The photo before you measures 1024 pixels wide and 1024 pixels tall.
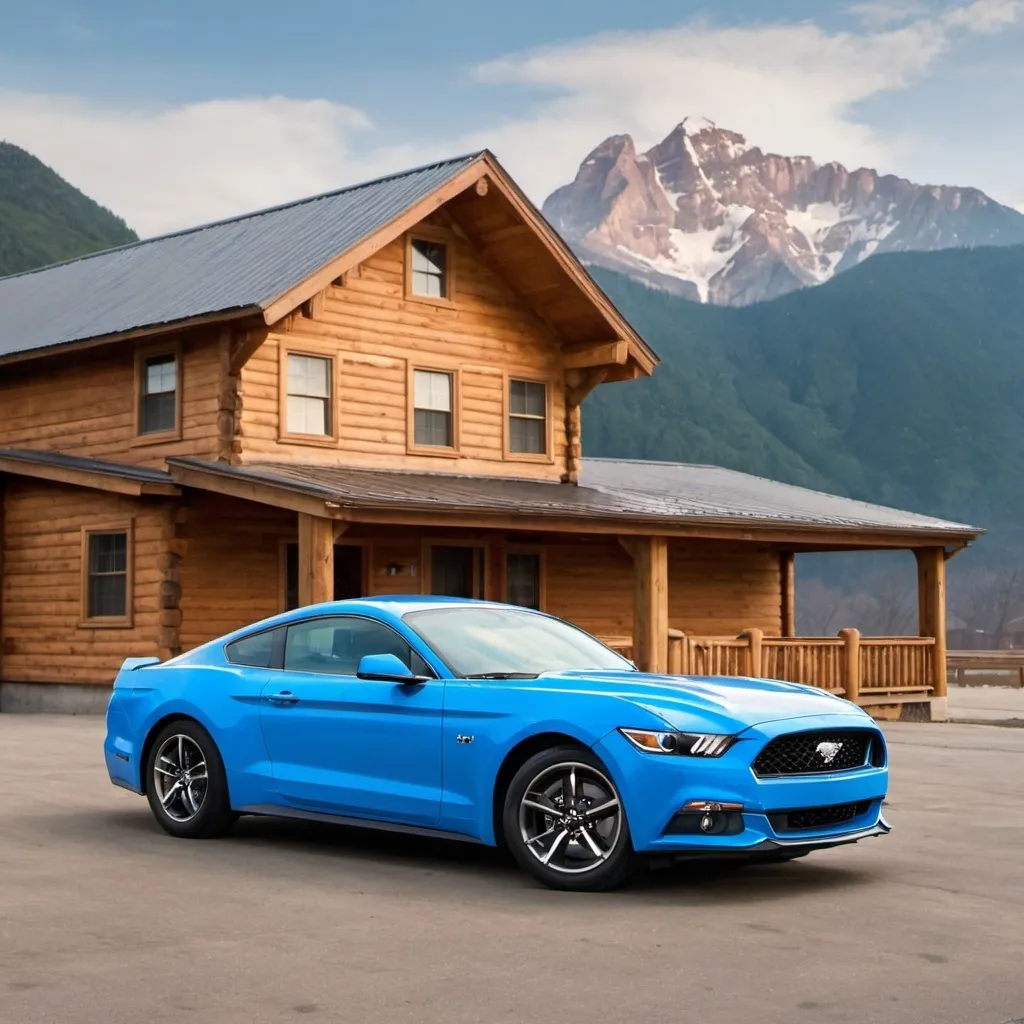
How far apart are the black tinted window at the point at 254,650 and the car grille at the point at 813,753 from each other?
10.7 ft

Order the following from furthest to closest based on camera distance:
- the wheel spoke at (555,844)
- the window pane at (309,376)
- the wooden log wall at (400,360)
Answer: the window pane at (309,376) < the wooden log wall at (400,360) < the wheel spoke at (555,844)

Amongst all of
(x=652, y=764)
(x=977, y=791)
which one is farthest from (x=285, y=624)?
(x=977, y=791)

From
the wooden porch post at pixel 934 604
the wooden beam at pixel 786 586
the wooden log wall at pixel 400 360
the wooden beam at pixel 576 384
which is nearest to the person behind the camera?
the wooden log wall at pixel 400 360

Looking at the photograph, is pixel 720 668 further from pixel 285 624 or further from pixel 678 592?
pixel 285 624

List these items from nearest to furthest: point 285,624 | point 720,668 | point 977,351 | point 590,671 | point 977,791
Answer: point 590,671, point 285,624, point 977,791, point 720,668, point 977,351

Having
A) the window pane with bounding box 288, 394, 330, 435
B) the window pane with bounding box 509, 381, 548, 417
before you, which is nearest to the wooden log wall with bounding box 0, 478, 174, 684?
the window pane with bounding box 288, 394, 330, 435

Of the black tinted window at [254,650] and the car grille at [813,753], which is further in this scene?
the black tinted window at [254,650]

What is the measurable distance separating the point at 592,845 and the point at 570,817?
0.17 metres

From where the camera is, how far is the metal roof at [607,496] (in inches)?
816

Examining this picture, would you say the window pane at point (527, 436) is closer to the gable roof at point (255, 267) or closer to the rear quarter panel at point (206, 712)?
the gable roof at point (255, 267)

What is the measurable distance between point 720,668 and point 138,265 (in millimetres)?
12544

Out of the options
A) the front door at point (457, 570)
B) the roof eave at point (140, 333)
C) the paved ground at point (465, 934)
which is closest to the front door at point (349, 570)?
the front door at point (457, 570)

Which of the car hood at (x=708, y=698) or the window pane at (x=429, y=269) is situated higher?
the window pane at (x=429, y=269)

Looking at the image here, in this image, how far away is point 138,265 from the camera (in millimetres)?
29250
